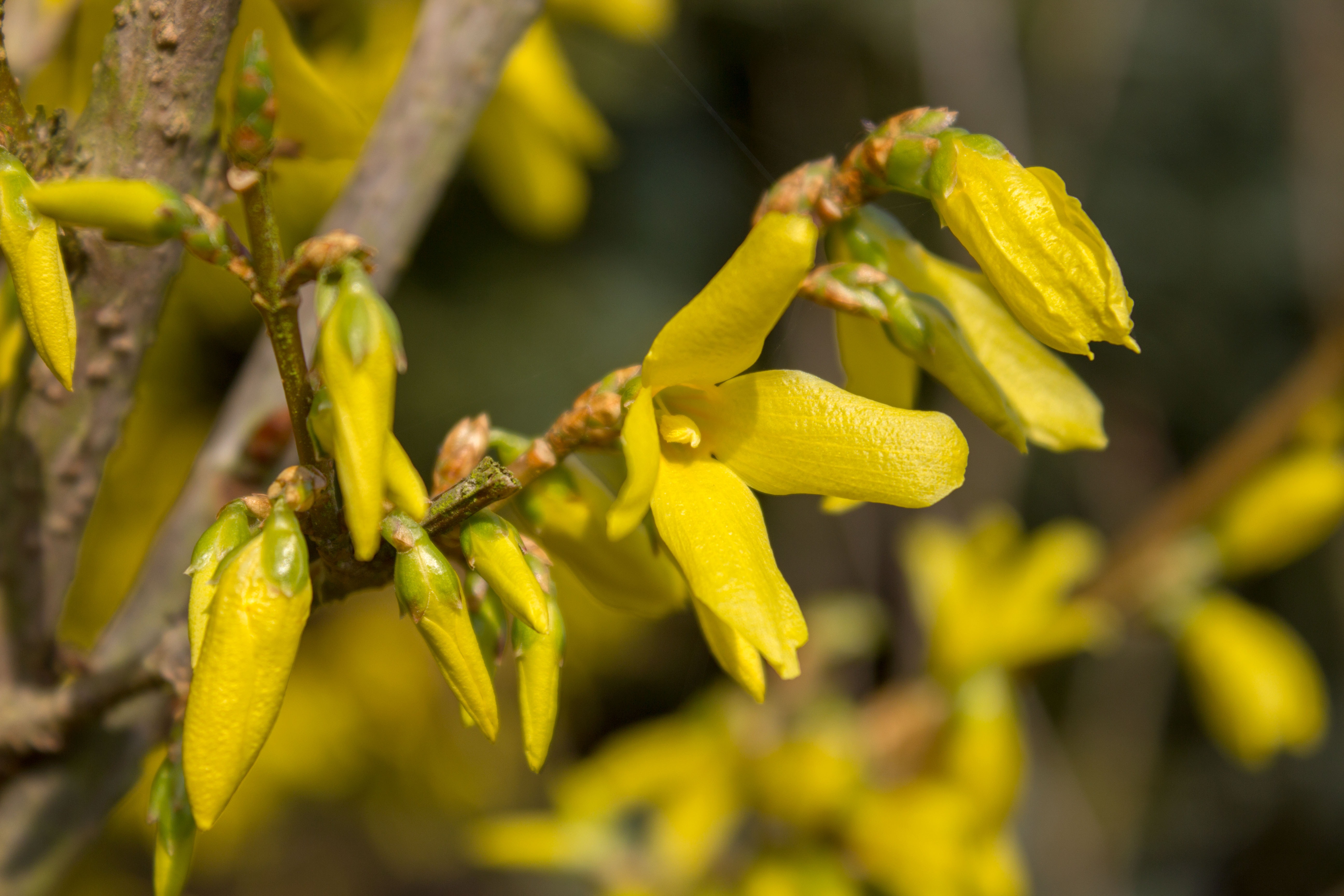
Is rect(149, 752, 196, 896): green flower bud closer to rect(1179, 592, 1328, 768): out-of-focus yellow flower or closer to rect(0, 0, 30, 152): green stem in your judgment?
rect(0, 0, 30, 152): green stem

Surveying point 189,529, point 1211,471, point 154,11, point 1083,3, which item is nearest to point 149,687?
point 189,529

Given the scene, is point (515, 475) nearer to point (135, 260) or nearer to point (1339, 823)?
point (135, 260)

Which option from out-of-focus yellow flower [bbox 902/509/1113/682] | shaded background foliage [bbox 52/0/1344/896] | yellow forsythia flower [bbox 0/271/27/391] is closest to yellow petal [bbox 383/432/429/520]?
yellow forsythia flower [bbox 0/271/27/391]

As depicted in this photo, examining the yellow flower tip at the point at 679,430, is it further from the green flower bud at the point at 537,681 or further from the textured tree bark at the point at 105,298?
the textured tree bark at the point at 105,298

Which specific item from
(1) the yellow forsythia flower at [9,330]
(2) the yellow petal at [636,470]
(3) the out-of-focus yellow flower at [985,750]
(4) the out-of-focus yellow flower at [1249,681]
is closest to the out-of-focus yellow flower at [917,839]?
(3) the out-of-focus yellow flower at [985,750]

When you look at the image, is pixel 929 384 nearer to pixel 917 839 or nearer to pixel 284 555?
pixel 917 839

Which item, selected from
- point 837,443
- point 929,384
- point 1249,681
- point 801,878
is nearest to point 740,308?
point 837,443
